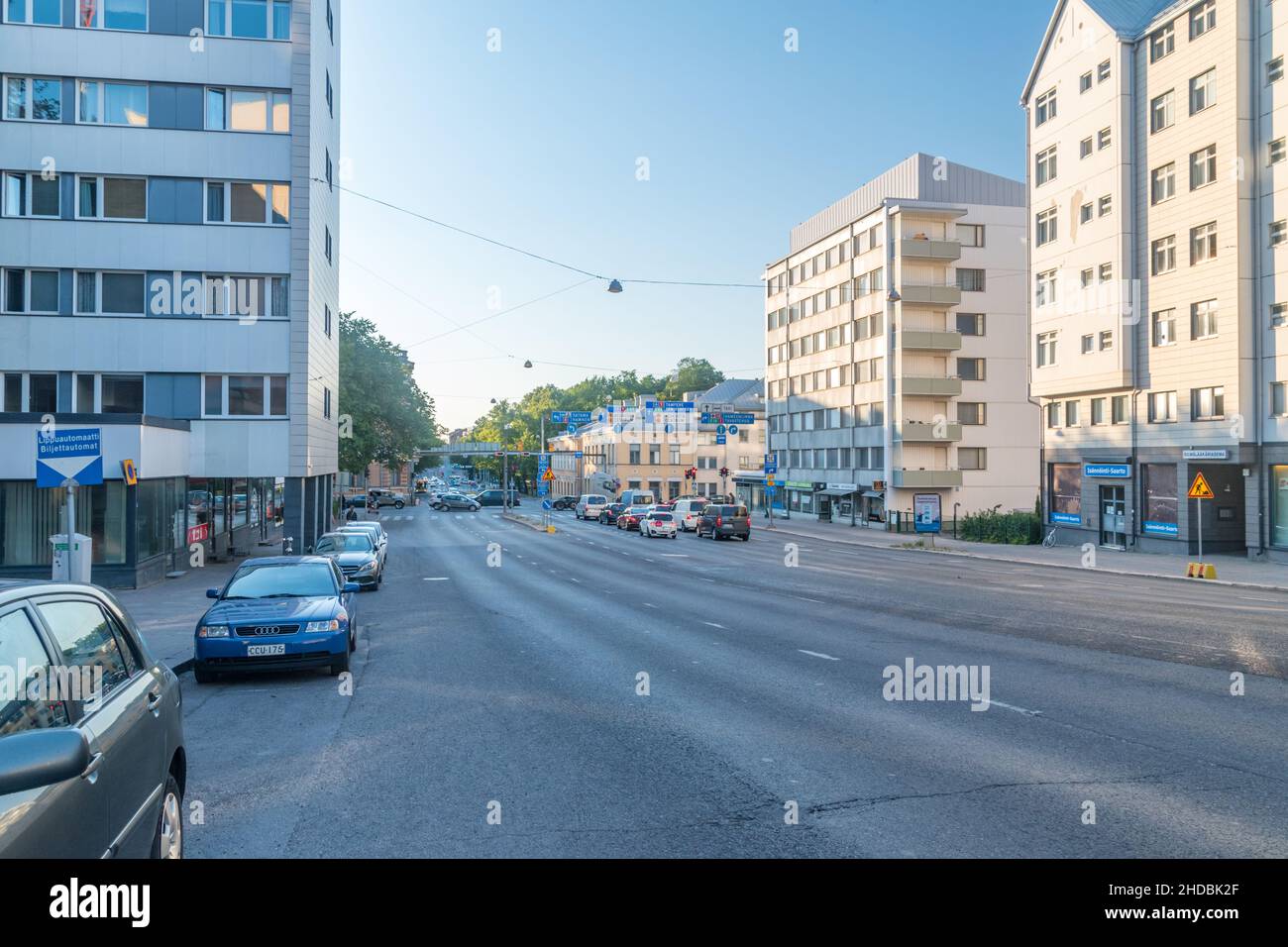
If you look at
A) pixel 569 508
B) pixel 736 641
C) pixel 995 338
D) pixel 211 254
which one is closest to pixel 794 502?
pixel 995 338

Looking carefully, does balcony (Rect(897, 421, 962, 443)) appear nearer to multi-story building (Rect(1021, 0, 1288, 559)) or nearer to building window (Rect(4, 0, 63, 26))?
multi-story building (Rect(1021, 0, 1288, 559))

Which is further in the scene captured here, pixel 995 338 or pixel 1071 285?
pixel 995 338

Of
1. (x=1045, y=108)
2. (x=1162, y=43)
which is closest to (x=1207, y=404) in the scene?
(x=1162, y=43)

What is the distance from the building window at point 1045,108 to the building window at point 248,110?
106ft

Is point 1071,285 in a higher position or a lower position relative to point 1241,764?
higher

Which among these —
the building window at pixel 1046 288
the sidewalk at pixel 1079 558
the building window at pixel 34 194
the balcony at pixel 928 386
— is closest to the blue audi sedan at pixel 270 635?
the building window at pixel 34 194

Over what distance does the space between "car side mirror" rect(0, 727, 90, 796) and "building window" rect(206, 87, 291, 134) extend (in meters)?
30.2

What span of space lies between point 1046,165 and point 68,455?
42.6 metres

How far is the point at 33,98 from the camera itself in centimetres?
2808

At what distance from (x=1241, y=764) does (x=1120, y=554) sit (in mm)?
31864

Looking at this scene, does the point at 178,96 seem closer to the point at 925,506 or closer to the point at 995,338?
the point at 925,506

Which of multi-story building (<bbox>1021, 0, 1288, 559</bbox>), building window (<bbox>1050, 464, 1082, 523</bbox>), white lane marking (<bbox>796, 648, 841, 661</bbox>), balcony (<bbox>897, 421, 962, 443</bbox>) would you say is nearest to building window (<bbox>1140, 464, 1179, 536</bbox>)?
multi-story building (<bbox>1021, 0, 1288, 559</bbox>)

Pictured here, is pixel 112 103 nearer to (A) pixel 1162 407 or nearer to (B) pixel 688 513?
(B) pixel 688 513
